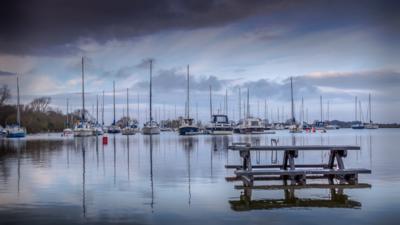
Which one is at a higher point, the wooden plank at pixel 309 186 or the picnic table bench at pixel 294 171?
the picnic table bench at pixel 294 171

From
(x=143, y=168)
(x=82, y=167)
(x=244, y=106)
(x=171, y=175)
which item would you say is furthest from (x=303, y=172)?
(x=244, y=106)

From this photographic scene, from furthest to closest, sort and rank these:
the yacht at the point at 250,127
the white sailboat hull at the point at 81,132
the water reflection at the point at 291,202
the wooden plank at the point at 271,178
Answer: the yacht at the point at 250,127, the white sailboat hull at the point at 81,132, the wooden plank at the point at 271,178, the water reflection at the point at 291,202

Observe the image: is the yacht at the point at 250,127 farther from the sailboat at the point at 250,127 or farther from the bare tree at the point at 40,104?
the bare tree at the point at 40,104

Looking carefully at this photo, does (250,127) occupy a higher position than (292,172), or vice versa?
(250,127)

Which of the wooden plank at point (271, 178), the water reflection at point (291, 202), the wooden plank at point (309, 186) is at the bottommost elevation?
the water reflection at point (291, 202)

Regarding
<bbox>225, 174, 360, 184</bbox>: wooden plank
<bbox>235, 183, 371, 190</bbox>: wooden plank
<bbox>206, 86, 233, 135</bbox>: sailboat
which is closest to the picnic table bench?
<bbox>225, 174, 360, 184</bbox>: wooden plank

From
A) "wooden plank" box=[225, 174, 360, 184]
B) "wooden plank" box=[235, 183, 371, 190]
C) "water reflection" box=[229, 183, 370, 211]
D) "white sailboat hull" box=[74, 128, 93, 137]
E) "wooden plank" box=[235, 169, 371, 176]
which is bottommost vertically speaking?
"water reflection" box=[229, 183, 370, 211]

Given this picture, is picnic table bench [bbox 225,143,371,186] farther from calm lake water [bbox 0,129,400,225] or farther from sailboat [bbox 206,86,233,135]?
sailboat [bbox 206,86,233,135]

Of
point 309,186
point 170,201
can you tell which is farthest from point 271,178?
point 170,201

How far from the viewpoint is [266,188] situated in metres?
16.3

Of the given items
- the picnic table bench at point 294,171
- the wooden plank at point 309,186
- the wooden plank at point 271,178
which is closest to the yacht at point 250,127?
the wooden plank at point 271,178

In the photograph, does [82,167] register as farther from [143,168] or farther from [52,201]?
[52,201]

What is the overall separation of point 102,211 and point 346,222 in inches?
231

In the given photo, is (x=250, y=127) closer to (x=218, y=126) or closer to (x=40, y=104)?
(x=218, y=126)
